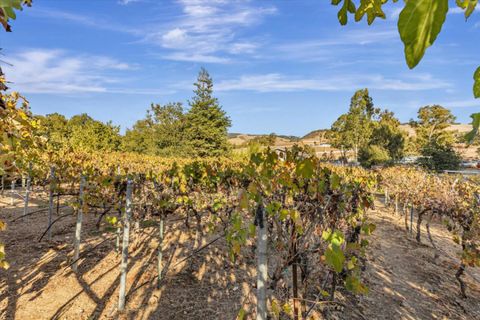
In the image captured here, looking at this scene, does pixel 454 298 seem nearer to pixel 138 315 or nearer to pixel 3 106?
pixel 138 315

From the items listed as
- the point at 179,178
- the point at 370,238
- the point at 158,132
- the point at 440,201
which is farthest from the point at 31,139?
the point at 158,132

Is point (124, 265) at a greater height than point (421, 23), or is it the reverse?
point (421, 23)

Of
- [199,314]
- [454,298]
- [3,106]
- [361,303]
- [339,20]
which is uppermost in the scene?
[339,20]

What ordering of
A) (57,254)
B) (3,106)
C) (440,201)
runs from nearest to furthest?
(3,106) < (57,254) < (440,201)

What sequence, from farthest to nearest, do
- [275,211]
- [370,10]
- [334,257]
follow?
[275,211], [334,257], [370,10]

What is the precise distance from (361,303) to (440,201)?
20.5 ft

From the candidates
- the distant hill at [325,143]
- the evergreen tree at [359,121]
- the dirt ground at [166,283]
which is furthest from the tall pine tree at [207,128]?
the dirt ground at [166,283]

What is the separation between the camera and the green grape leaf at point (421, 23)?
1.13 ft

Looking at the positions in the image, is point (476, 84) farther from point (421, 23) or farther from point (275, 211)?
point (275, 211)

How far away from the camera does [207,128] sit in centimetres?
3191

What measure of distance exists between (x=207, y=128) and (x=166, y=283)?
27.5 meters

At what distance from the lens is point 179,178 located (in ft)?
19.8

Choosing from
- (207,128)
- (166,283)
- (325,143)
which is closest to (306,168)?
(166,283)

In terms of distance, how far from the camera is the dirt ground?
4.42 m
